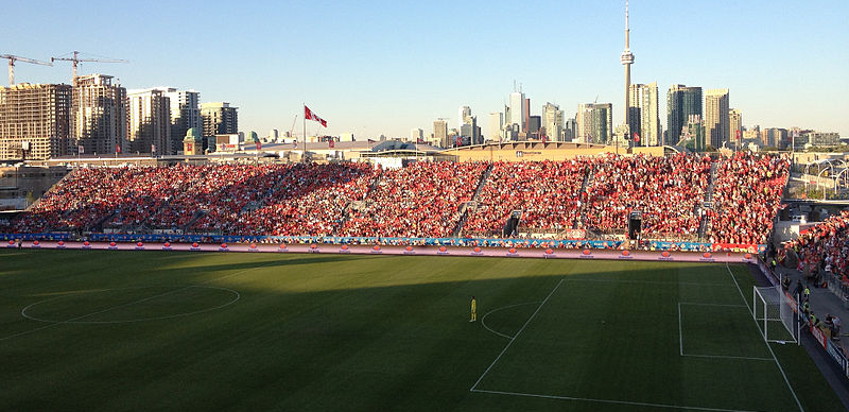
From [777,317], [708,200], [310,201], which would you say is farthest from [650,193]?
[777,317]

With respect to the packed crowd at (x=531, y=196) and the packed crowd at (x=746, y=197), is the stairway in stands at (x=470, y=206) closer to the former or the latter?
the packed crowd at (x=531, y=196)

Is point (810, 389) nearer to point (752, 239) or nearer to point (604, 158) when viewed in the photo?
point (752, 239)

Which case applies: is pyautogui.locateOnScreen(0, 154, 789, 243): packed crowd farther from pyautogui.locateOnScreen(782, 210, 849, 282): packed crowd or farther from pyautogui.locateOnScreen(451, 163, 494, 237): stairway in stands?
pyautogui.locateOnScreen(782, 210, 849, 282): packed crowd

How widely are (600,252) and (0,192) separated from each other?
91558mm

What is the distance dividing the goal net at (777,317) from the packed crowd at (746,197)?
94.3 ft

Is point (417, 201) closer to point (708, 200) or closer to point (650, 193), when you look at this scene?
point (650, 193)

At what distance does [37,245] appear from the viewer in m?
77.8

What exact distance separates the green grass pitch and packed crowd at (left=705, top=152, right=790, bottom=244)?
41.5 ft

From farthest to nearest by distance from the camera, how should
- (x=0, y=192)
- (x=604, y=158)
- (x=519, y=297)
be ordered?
(x=0, y=192) < (x=604, y=158) < (x=519, y=297)

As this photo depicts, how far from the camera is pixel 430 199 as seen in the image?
278 ft

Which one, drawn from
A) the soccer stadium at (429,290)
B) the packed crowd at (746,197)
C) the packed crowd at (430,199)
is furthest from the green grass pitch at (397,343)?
the packed crowd at (430,199)

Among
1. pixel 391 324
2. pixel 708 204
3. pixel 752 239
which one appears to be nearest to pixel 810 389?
pixel 391 324

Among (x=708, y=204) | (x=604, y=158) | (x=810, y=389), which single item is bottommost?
(x=810, y=389)

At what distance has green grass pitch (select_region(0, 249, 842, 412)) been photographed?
82.8 feet
